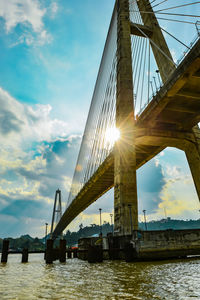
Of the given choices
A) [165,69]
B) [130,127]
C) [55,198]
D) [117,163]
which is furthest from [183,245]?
[55,198]

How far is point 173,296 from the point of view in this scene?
3.85m

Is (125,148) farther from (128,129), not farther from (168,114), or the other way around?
(168,114)

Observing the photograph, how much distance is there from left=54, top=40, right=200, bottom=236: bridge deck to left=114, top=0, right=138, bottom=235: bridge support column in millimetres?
1388

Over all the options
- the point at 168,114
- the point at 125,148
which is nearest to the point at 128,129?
the point at 125,148

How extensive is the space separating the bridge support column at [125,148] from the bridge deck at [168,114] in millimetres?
1388

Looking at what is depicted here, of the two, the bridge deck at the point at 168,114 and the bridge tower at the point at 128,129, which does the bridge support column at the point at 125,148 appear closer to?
the bridge tower at the point at 128,129

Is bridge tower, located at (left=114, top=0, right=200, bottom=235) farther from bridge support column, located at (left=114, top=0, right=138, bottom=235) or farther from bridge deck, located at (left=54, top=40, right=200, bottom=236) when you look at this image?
bridge deck, located at (left=54, top=40, right=200, bottom=236)

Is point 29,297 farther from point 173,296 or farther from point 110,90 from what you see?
point 110,90

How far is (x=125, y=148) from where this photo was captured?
1811 centimetres

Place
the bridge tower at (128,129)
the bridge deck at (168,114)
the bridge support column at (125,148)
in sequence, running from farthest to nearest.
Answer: the bridge tower at (128,129)
the bridge support column at (125,148)
the bridge deck at (168,114)

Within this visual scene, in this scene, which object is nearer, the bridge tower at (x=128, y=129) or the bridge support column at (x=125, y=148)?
the bridge support column at (x=125, y=148)

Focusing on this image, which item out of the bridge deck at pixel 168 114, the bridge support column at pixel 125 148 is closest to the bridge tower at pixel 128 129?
the bridge support column at pixel 125 148

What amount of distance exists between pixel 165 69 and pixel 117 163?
9935 millimetres

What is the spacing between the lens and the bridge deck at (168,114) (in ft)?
44.0
